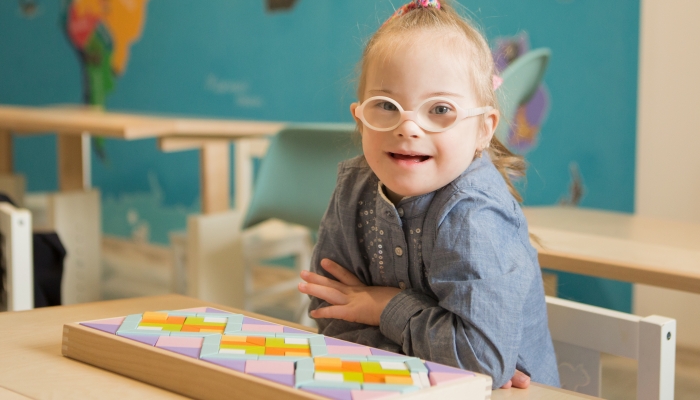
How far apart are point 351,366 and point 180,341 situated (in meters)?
0.16

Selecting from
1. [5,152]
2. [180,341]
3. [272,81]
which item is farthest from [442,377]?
[272,81]

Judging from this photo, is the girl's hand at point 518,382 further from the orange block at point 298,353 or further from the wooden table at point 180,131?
the wooden table at point 180,131

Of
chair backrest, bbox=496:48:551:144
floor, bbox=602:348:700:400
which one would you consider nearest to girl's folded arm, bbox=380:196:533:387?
chair backrest, bbox=496:48:551:144

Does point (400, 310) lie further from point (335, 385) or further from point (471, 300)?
point (335, 385)

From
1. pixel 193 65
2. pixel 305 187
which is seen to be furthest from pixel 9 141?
pixel 305 187

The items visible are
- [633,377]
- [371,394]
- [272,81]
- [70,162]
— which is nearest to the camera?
[371,394]

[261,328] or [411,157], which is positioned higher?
[411,157]

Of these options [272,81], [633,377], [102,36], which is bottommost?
[633,377]

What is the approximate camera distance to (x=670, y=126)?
2.30m

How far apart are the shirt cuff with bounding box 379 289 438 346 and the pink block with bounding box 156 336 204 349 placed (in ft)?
0.84

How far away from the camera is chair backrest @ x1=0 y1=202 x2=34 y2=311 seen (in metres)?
1.37

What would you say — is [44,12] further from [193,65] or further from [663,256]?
[663,256]

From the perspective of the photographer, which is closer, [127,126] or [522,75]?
[522,75]

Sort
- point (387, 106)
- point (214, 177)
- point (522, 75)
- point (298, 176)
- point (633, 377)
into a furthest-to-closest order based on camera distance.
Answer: point (214, 177) → point (633, 377) → point (298, 176) → point (522, 75) → point (387, 106)
